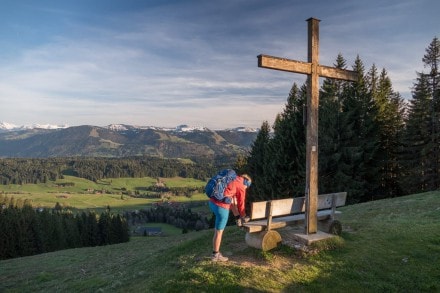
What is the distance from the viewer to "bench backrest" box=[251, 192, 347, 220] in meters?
10.9

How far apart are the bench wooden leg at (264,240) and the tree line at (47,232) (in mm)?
59534

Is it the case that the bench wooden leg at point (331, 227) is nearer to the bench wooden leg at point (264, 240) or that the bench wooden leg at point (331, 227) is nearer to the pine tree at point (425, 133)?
the bench wooden leg at point (264, 240)

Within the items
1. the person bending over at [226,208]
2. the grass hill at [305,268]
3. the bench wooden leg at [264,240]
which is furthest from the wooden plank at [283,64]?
the grass hill at [305,268]

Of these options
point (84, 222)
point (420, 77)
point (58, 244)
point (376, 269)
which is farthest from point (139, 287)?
point (84, 222)

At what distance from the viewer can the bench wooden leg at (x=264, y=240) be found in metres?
11.0

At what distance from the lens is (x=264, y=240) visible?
1095cm

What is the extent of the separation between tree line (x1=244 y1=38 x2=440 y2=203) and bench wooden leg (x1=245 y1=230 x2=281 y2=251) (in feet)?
91.2

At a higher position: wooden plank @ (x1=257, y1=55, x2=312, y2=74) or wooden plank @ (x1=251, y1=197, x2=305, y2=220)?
wooden plank @ (x1=257, y1=55, x2=312, y2=74)

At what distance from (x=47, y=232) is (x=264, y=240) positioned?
65.5m

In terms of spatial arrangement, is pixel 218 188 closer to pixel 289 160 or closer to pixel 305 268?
pixel 305 268

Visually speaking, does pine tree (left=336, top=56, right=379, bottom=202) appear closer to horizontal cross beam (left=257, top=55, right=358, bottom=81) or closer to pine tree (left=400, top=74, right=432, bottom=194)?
pine tree (left=400, top=74, right=432, bottom=194)

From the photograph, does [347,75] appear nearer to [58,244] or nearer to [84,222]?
[58,244]

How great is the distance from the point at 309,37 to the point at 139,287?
9705 millimetres

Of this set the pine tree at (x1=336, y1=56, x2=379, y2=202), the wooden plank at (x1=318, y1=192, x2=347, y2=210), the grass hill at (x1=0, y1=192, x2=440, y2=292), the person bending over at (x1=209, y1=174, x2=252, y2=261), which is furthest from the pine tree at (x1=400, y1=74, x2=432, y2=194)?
the person bending over at (x1=209, y1=174, x2=252, y2=261)
